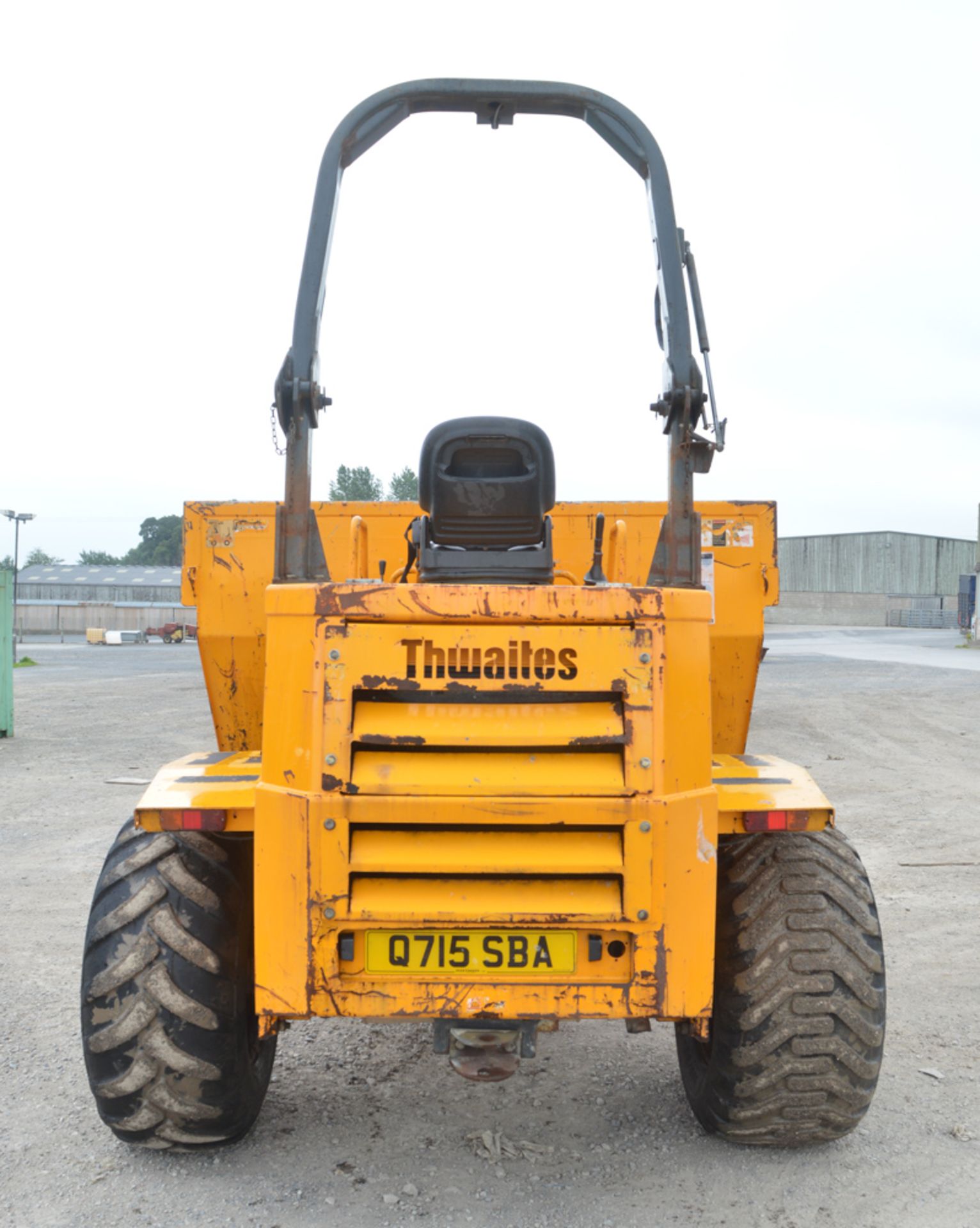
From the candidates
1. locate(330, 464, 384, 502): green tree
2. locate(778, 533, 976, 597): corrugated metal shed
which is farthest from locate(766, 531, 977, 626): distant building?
locate(330, 464, 384, 502): green tree

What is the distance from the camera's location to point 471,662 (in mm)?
2975

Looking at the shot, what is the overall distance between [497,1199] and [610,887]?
1.09 metres

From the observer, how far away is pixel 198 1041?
10.9ft

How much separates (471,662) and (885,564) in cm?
7257

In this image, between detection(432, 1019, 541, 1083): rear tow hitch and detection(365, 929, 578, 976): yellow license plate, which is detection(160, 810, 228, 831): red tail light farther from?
detection(432, 1019, 541, 1083): rear tow hitch

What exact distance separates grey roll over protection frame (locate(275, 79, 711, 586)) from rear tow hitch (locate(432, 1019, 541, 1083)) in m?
1.40

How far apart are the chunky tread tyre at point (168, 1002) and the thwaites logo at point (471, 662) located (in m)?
1.13

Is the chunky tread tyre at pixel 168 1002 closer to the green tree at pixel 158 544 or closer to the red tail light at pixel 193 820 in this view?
the red tail light at pixel 193 820

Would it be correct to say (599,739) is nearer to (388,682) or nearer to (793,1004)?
(388,682)

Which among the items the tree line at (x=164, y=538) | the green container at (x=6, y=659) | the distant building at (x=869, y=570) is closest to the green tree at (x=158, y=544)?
the tree line at (x=164, y=538)

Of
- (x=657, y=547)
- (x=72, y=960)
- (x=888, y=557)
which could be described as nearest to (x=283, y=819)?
(x=657, y=547)

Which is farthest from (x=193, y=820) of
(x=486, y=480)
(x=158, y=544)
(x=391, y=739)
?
(x=158, y=544)

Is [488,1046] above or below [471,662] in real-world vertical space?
below

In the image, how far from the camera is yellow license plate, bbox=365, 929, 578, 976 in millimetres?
2975
